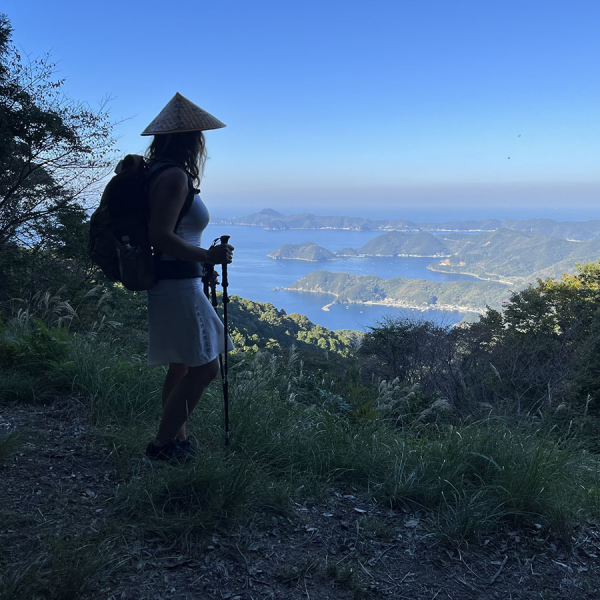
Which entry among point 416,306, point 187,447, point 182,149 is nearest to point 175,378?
point 187,447

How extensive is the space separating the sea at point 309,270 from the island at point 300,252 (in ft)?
4.26

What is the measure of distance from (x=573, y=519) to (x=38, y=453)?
2.90 m

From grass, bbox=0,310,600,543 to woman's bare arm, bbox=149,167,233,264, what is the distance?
1078 mm

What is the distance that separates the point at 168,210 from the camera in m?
2.20

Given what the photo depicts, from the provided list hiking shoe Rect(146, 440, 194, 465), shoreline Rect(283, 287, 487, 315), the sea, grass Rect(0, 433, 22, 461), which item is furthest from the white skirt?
shoreline Rect(283, 287, 487, 315)

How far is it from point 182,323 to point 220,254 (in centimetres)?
40

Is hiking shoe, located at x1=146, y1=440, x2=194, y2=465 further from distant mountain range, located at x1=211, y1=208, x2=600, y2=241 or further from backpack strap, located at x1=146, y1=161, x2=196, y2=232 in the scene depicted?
distant mountain range, located at x1=211, y1=208, x2=600, y2=241

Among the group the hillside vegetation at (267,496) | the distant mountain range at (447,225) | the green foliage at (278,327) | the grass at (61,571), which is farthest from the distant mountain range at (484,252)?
the grass at (61,571)

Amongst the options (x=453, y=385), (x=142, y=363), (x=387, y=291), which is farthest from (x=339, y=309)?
(x=142, y=363)

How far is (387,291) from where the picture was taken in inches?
3275

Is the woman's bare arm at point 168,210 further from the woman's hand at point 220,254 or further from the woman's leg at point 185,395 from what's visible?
the woman's leg at point 185,395

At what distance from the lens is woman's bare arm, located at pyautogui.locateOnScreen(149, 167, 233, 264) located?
219cm

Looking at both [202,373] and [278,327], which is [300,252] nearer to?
[278,327]

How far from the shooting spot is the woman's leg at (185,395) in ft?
8.16
